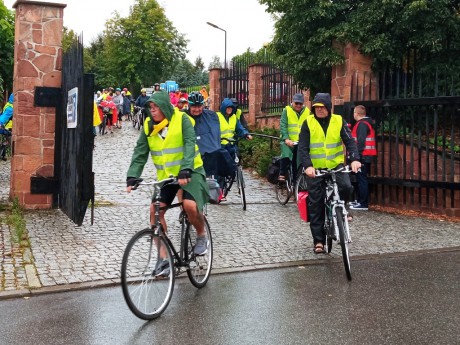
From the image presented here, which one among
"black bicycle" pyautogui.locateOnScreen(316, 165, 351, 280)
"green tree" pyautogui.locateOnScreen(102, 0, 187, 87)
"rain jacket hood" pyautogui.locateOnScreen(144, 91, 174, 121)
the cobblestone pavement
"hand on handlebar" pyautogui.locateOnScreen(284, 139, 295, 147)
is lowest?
the cobblestone pavement

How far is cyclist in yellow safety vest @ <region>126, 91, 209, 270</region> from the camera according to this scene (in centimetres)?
590

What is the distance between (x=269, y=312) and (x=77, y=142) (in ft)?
15.6

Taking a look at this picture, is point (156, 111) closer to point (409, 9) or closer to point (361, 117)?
point (361, 117)

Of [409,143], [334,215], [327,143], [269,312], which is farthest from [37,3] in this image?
[269,312]

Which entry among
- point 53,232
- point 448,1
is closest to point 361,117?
point 448,1

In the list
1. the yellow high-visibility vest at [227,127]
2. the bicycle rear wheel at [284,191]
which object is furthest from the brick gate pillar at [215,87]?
the bicycle rear wheel at [284,191]

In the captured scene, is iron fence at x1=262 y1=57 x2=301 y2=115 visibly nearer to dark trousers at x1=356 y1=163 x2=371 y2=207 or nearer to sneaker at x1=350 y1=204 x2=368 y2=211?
dark trousers at x1=356 y1=163 x2=371 y2=207

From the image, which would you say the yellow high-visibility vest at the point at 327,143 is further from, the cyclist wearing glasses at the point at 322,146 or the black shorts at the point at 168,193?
the black shorts at the point at 168,193

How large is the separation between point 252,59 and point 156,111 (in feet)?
53.5

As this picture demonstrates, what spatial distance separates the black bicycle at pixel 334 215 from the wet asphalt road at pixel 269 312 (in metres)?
0.38

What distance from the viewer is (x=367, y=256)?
315 inches

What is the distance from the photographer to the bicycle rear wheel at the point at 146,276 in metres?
5.16

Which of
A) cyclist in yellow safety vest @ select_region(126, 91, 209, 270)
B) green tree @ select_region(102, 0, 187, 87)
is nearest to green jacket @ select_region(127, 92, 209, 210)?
cyclist in yellow safety vest @ select_region(126, 91, 209, 270)

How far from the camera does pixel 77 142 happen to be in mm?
9344
